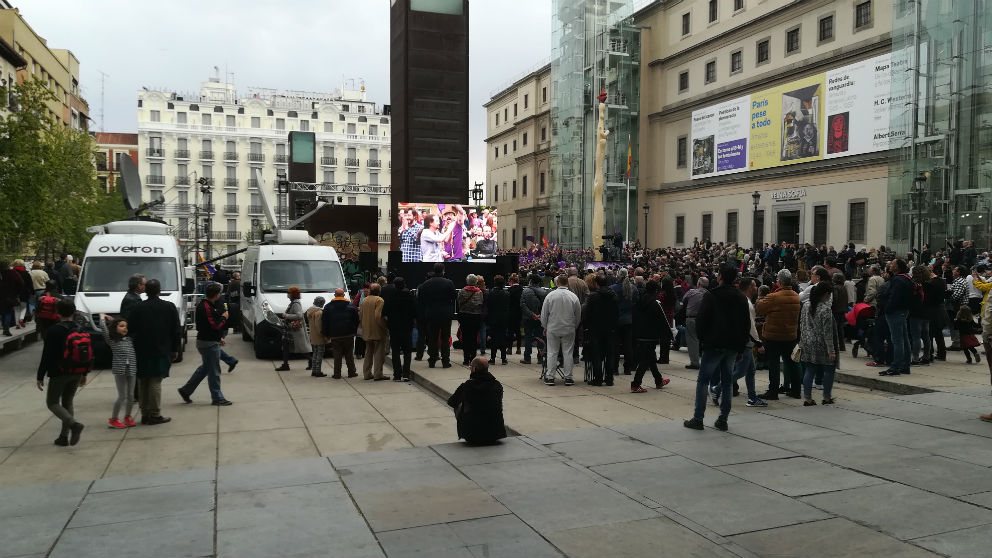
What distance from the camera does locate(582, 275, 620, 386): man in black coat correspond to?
11281mm

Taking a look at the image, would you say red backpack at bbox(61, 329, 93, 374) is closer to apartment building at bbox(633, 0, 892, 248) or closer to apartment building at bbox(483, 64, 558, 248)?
apartment building at bbox(633, 0, 892, 248)

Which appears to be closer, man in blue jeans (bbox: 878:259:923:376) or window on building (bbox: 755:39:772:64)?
man in blue jeans (bbox: 878:259:923:376)

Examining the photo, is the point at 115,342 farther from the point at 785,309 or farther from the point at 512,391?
the point at 785,309

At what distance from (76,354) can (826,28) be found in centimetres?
4037

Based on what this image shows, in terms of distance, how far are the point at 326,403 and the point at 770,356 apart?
6.45 meters

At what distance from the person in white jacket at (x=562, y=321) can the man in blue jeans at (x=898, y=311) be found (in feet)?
16.1

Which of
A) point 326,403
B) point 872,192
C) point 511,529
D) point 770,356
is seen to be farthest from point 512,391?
point 872,192

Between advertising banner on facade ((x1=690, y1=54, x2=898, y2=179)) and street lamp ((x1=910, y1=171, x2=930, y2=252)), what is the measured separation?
11.4 feet

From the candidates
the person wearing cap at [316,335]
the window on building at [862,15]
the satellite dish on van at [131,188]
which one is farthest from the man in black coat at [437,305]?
the window on building at [862,15]

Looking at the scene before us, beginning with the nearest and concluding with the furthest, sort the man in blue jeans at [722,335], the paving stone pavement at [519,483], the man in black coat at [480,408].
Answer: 1. the paving stone pavement at [519,483]
2. the man in black coat at [480,408]
3. the man in blue jeans at [722,335]

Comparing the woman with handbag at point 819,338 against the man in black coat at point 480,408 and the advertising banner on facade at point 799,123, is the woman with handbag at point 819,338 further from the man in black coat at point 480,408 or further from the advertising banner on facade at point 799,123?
the advertising banner on facade at point 799,123

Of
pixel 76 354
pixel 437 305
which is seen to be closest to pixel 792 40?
pixel 437 305

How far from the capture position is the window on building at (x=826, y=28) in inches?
1505

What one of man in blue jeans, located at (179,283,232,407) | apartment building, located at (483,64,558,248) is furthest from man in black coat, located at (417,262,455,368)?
apartment building, located at (483,64,558,248)
